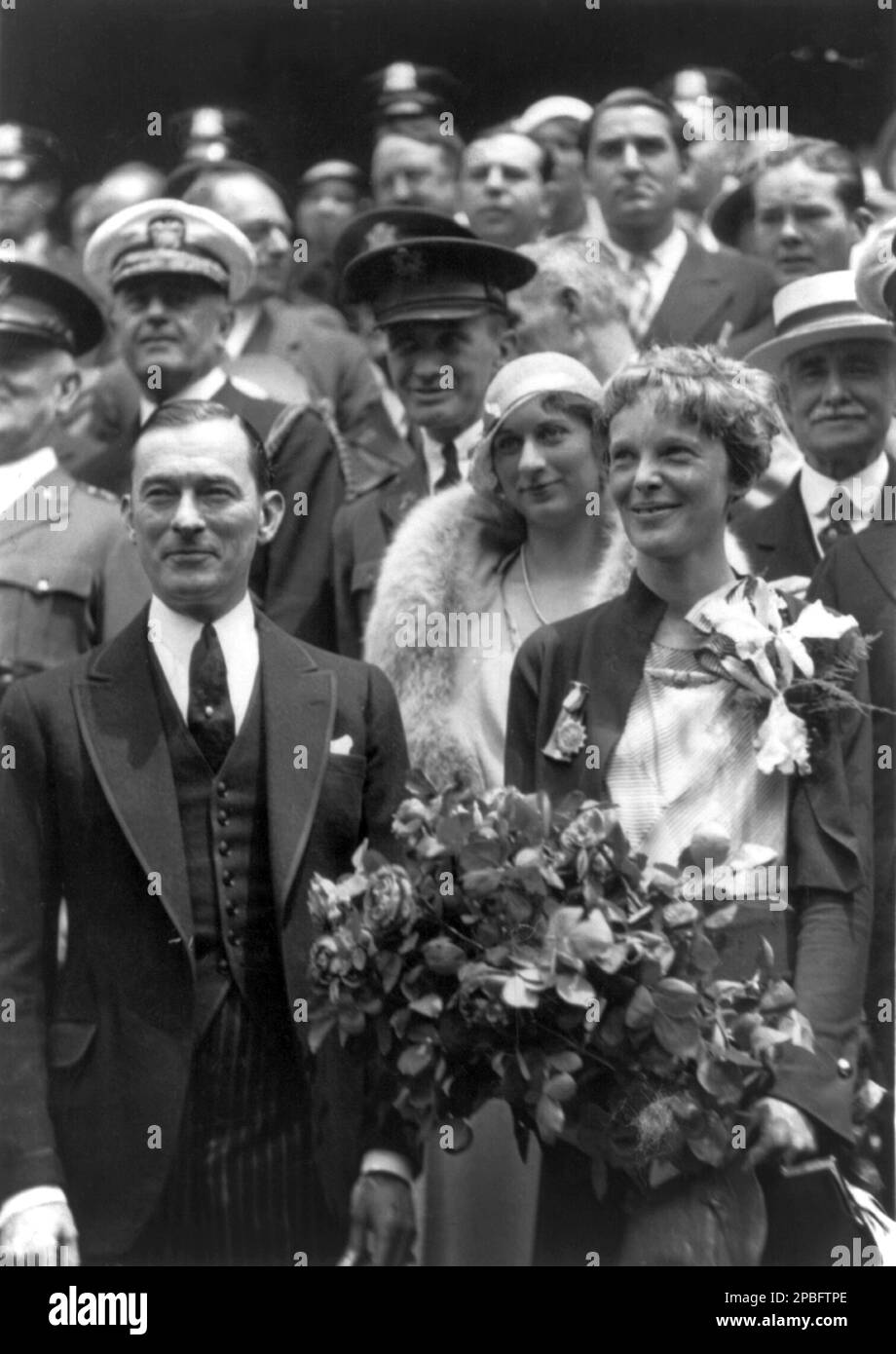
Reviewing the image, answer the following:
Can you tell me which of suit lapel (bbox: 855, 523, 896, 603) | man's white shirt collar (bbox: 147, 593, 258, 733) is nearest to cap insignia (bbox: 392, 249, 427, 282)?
man's white shirt collar (bbox: 147, 593, 258, 733)

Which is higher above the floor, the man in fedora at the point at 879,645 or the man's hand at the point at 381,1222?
the man in fedora at the point at 879,645

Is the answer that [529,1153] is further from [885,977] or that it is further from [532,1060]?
[885,977]

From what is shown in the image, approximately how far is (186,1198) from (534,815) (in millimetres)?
1291

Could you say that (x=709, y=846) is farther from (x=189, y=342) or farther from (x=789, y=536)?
(x=189, y=342)

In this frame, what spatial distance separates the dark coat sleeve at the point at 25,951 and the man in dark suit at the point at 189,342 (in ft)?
2.58

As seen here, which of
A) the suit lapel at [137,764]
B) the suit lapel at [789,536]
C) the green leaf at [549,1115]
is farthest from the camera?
the suit lapel at [789,536]

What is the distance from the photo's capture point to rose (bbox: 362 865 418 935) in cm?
489

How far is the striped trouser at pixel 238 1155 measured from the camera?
17.4 ft

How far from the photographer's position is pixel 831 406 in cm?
567

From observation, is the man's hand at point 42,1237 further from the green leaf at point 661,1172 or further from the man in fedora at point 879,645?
the man in fedora at point 879,645

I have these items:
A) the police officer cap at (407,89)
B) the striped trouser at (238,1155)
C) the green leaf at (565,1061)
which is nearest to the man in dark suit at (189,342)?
the police officer cap at (407,89)
